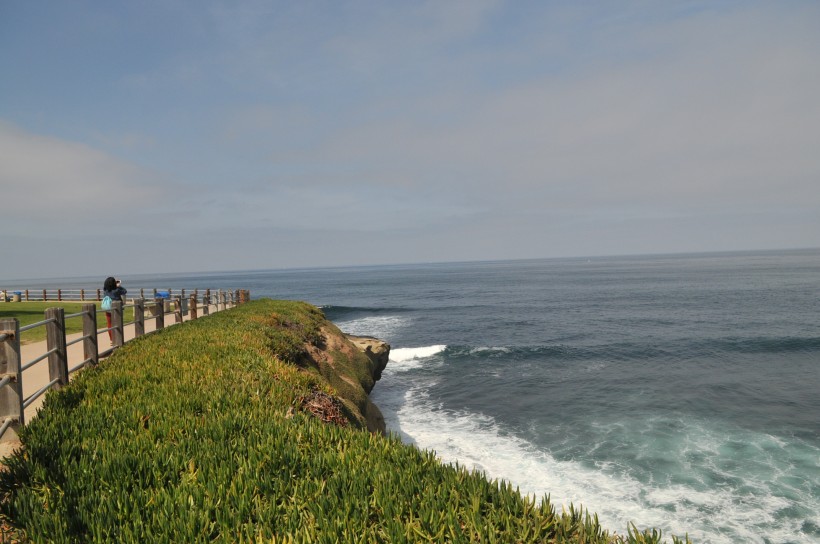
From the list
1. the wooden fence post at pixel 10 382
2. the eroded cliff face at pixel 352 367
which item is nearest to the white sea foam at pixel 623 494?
the eroded cliff face at pixel 352 367

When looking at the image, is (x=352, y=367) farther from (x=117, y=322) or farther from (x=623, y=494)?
(x=623, y=494)

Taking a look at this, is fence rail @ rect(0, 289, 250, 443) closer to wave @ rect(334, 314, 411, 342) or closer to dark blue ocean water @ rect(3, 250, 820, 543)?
dark blue ocean water @ rect(3, 250, 820, 543)

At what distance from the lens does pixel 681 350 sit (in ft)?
104

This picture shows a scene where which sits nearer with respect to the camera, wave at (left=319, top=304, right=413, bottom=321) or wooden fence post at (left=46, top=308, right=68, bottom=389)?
wooden fence post at (left=46, top=308, right=68, bottom=389)

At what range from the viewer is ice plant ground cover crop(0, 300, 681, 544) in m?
3.55

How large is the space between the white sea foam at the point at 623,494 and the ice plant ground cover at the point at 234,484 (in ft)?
14.3

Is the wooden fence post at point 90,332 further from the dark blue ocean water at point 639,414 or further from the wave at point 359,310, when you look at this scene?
the wave at point 359,310

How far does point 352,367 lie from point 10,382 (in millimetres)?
12667

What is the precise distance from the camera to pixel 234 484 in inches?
164

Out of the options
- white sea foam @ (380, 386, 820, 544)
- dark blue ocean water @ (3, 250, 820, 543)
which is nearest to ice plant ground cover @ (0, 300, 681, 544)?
white sea foam @ (380, 386, 820, 544)

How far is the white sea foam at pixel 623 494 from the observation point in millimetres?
10977

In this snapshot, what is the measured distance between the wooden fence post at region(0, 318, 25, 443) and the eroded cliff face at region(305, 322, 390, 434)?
5794mm

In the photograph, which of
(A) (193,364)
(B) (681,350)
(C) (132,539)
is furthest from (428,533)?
(B) (681,350)

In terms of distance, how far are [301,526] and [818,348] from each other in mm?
40676
